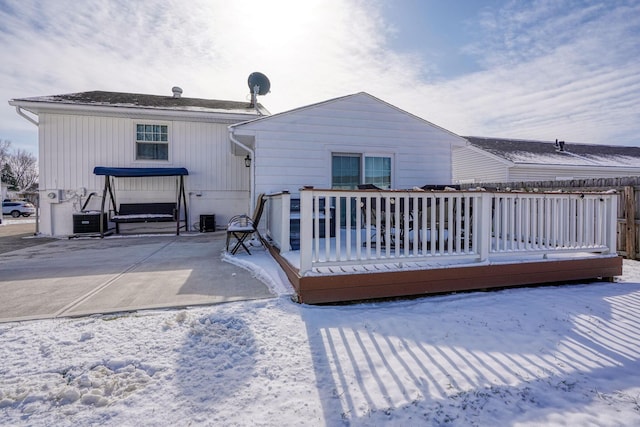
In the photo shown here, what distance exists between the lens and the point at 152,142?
29.6 feet

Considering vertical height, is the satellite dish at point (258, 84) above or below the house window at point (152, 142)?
above

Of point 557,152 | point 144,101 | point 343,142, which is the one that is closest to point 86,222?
point 144,101

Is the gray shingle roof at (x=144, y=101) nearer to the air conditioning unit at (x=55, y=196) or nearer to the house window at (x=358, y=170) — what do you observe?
the air conditioning unit at (x=55, y=196)

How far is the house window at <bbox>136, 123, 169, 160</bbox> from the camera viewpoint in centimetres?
894

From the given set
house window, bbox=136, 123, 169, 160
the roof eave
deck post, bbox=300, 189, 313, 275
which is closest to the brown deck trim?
deck post, bbox=300, 189, 313, 275

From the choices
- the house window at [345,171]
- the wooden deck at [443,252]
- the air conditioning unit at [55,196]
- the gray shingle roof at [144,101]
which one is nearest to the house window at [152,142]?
the gray shingle roof at [144,101]

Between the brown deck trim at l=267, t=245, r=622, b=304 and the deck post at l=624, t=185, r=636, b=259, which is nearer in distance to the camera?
the brown deck trim at l=267, t=245, r=622, b=304

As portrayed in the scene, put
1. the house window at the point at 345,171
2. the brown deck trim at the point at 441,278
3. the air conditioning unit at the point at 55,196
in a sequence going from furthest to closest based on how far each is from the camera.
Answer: the air conditioning unit at the point at 55,196
the house window at the point at 345,171
the brown deck trim at the point at 441,278

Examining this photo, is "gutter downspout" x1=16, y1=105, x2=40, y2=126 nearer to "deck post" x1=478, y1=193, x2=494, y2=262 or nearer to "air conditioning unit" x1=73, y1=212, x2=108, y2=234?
"air conditioning unit" x1=73, y1=212, x2=108, y2=234

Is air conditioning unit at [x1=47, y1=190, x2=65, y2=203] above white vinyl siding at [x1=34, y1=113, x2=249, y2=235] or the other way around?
the other way around

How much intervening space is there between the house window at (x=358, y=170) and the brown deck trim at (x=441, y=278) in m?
2.73

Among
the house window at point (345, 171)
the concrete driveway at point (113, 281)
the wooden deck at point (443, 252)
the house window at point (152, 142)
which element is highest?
the house window at point (152, 142)

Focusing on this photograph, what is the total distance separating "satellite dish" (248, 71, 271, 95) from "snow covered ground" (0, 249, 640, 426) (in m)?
9.95

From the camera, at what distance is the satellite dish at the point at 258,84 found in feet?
36.4
